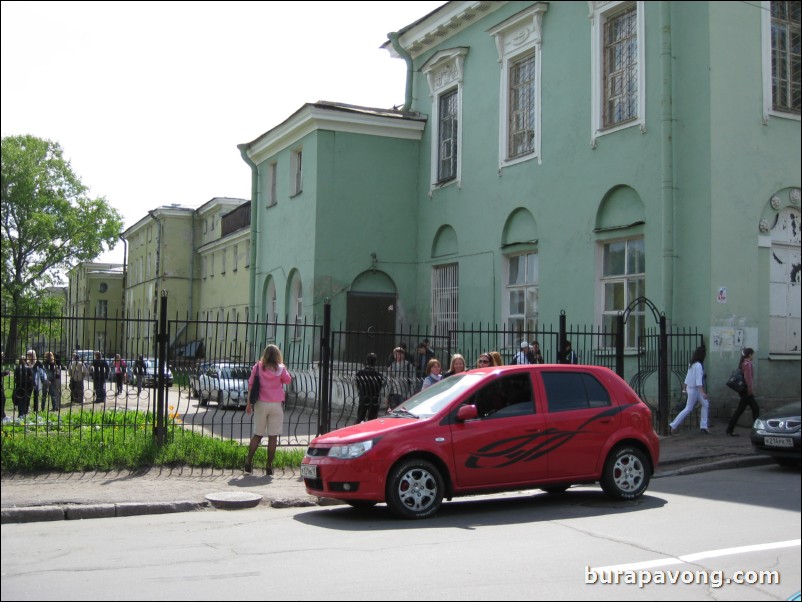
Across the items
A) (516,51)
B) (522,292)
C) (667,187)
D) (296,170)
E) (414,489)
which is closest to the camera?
(414,489)

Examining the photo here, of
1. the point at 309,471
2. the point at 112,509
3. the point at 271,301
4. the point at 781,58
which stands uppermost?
the point at 781,58

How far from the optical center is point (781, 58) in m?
10.5

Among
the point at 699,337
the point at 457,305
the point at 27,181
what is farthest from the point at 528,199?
the point at 27,181

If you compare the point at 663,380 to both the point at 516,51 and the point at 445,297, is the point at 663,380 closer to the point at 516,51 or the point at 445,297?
the point at 445,297

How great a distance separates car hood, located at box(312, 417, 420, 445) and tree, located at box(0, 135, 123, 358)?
46889 mm

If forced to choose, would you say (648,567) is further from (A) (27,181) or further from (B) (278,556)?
(A) (27,181)

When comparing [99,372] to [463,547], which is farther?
[99,372]

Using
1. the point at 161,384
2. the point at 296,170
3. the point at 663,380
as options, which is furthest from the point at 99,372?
the point at 296,170

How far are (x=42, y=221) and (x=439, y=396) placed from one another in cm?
4917

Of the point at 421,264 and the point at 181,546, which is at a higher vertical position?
the point at 421,264

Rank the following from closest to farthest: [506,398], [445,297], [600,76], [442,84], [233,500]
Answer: [506,398]
[233,500]
[600,76]
[445,297]
[442,84]

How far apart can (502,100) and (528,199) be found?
9.22ft

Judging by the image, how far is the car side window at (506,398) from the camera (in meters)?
9.77

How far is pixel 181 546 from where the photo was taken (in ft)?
26.1
